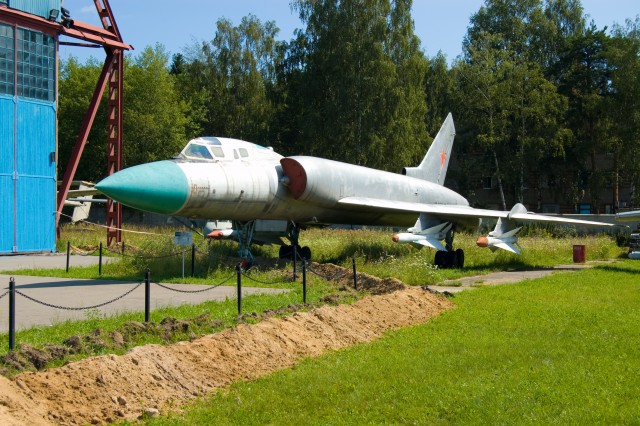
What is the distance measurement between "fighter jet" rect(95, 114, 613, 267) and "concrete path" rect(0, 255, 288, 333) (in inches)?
73.7

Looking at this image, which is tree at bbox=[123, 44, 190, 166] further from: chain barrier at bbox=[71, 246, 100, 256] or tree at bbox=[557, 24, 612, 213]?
tree at bbox=[557, 24, 612, 213]

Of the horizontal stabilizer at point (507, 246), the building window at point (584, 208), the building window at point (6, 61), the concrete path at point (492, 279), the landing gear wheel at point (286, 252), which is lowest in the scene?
the concrete path at point (492, 279)

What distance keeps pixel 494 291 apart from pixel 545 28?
4154 cm

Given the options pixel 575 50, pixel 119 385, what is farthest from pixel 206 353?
pixel 575 50

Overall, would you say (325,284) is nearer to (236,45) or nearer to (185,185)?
(185,185)

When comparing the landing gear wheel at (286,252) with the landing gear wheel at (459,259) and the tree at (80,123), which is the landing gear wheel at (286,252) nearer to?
the landing gear wheel at (459,259)

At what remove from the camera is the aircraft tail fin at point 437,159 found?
83.4 ft

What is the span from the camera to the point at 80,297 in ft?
45.2

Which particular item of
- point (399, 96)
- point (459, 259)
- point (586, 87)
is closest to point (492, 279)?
point (459, 259)

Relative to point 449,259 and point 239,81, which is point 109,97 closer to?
point 449,259

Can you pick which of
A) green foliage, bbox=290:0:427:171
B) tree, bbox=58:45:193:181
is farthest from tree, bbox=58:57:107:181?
green foliage, bbox=290:0:427:171

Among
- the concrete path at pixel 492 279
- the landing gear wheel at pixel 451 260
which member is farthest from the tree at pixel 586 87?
the landing gear wheel at pixel 451 260

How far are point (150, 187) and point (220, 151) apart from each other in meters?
2.83

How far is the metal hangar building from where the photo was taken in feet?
85.1
